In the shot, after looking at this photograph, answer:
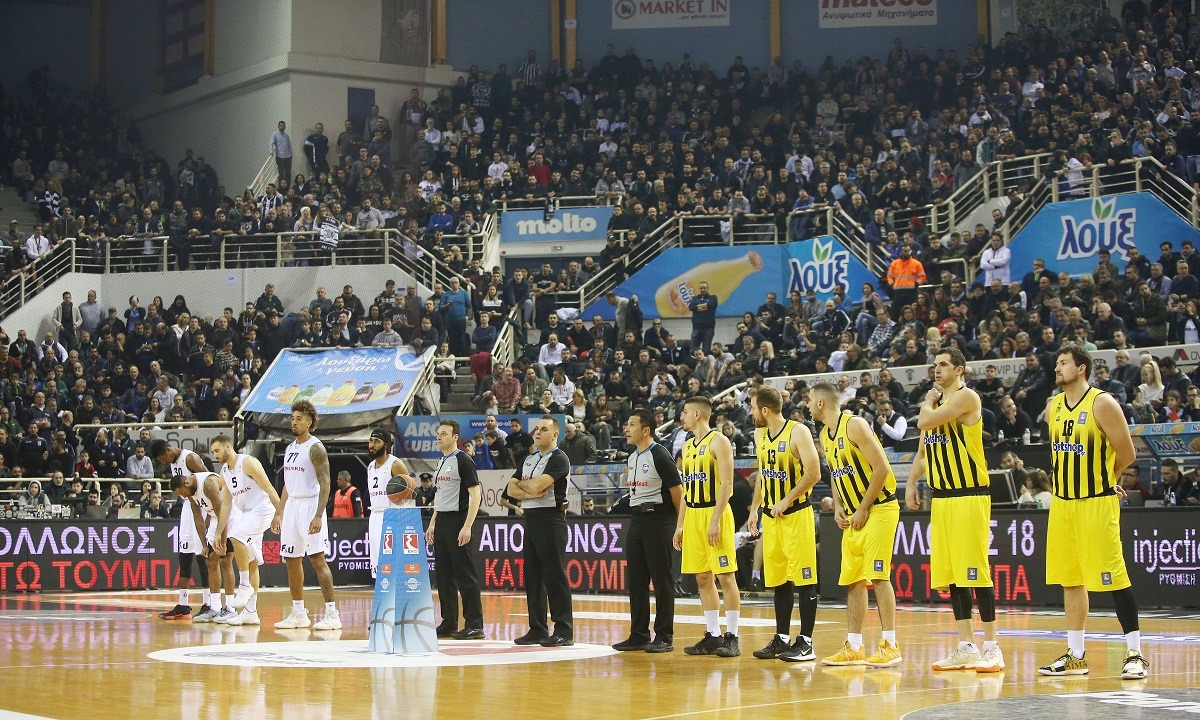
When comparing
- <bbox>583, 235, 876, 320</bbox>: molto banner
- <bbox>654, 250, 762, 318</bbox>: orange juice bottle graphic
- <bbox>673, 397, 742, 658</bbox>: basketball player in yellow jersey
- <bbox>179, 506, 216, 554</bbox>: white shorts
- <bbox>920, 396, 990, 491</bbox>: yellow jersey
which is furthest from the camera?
<bbox>654, 250, 762, 318</bbox>: orange juice bottle graphic

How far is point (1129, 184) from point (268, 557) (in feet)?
55.4

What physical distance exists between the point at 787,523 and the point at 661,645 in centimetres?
160

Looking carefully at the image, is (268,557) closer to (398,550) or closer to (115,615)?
(115,615)

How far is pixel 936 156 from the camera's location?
1283 inches

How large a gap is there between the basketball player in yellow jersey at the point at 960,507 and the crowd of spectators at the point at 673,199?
1017 cm

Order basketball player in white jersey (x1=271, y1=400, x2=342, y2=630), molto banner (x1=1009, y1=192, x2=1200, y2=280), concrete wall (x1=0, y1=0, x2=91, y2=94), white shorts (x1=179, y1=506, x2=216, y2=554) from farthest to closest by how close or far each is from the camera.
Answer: concrete wall (x1=0, y1=0, x2=91, y2=94) < molto banner (x1=1009, y1=192, x2=1200, y2=280) < white shorts (x1=179, y1=506, x2=216, y2=554) < basketball player in white jersey (x1=271, y1=400, x2=342, y2=630)

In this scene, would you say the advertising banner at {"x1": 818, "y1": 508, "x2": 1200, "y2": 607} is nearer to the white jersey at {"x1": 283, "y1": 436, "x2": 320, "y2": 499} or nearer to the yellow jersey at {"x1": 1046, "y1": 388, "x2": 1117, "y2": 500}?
the yellow jersey at {"x1": 1046, "y1": 388, "x2": 1117, "y2": 500}

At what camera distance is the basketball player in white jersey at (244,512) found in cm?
1606

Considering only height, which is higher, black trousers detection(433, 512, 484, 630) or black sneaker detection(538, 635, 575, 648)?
black trousers detection(433, 512, 484, 630)

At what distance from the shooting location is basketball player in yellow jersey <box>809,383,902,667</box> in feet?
37.1

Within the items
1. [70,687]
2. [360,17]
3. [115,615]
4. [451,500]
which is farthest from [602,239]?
[70,687]

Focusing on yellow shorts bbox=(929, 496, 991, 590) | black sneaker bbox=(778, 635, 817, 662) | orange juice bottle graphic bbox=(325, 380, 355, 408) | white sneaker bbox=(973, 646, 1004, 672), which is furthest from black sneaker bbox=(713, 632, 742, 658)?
orange juice bottle graphic bbox=(325, 380, 355, 408)

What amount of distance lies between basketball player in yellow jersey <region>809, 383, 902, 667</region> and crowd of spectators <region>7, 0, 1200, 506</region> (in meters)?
9.91

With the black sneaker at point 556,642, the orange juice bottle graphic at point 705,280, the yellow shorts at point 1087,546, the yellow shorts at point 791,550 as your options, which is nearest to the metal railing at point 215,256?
the orange juice bottle graphic at point 705,280
